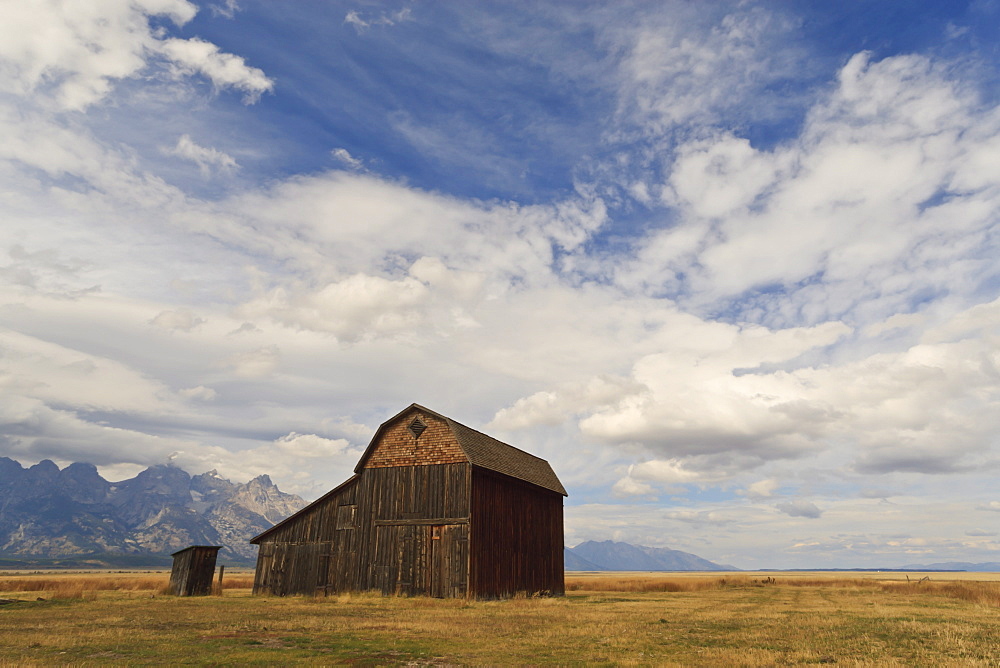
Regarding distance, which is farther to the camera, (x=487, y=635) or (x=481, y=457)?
(x=481, y=457)

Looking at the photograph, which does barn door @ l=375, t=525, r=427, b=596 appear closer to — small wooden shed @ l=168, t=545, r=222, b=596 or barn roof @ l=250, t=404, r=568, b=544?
barn roof @ l=250, t=404, r=568, b=544

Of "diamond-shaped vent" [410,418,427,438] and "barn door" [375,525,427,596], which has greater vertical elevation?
"diamond-shaped vent" [410,418,427,438]

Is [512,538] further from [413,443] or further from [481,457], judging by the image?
[413,443]

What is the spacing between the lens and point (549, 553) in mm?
44719

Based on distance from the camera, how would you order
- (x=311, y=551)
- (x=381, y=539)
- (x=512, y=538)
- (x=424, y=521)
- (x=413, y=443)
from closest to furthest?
(x=424, y=521) → (x=381, y=539) → (x=413, y=443) → (x=512, y=538) → (x=311, y=551)

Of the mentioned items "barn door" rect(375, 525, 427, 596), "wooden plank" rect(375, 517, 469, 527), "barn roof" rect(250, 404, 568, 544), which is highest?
"barn roof" rect(250, 404, 568, 544)

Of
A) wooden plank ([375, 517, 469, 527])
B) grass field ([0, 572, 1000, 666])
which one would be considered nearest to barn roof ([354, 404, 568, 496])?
wooden plank ([375, 517, 469, 527])

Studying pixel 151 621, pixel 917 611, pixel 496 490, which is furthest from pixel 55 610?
pixel 917 611

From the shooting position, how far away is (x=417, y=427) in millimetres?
38000

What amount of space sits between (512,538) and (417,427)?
9.63 m

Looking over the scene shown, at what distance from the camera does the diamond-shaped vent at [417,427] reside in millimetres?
37844

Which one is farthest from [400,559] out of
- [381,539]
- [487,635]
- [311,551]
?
[487,635]

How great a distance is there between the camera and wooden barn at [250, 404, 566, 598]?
114 feet

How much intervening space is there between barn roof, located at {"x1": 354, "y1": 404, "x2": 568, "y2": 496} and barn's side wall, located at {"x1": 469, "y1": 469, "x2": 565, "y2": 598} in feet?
2.01
